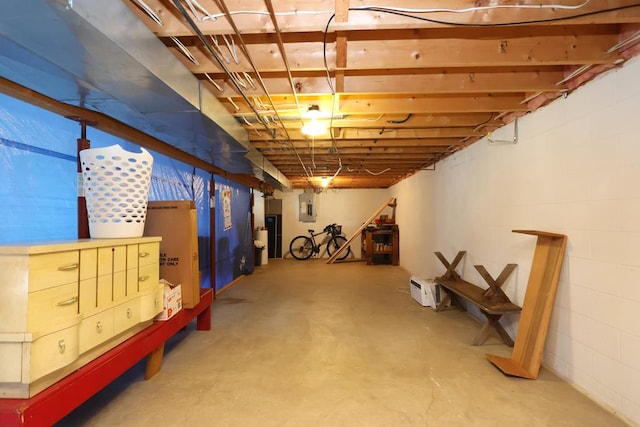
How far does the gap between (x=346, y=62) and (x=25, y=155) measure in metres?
1.88

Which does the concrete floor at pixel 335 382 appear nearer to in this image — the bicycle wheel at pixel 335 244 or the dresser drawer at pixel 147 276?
the dresser drawer at pixel 147 276

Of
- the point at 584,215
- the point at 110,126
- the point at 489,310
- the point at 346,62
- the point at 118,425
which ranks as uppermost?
the point at 346,62

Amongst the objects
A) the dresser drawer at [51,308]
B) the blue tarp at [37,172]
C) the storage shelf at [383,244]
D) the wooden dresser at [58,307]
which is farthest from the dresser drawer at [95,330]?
the storage shelf at [383,244]

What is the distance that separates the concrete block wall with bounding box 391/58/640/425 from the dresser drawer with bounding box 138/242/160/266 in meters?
2.77

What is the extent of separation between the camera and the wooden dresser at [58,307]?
106 cm

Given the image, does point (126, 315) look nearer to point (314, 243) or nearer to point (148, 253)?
point (148, 253)

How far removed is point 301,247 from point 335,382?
20.2 feet

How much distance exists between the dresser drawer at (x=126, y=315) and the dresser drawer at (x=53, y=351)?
0.28m

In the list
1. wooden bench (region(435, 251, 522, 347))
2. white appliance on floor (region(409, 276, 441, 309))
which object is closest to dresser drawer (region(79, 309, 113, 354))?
wooden bench (region(435, 251, 522, 347))

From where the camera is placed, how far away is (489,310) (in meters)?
2.35

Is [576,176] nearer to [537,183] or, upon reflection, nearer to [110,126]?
[537,183]

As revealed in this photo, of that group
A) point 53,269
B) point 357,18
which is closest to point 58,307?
point 53,269

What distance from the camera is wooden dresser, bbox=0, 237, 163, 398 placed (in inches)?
41.7

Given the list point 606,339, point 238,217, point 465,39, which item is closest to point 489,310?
point 606,339
